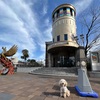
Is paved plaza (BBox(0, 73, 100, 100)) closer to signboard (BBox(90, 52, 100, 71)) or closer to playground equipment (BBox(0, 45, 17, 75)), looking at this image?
signboard (BBox(90, 52, 100, 71))

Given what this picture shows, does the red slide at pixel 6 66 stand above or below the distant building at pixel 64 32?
below

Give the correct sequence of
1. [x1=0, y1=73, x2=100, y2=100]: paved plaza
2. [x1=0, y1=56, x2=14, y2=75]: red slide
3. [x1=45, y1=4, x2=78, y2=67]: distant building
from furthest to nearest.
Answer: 1. [x1=45, y1=4, x2=78, y2=67]: distant building
2. [x1=0, y1=56, x2=14, y2=75]: red slide
3. [x1=0, y1=73, x2=100, y2=100]: paved plaza

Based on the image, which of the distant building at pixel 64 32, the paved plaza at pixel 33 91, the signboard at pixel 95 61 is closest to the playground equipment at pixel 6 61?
the distant building at pixel 64 32

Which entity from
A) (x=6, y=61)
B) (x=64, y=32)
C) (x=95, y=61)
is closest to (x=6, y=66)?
(x=6, y=61)

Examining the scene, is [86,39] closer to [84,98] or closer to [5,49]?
[5,49]

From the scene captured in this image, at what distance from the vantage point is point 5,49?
16781 mm

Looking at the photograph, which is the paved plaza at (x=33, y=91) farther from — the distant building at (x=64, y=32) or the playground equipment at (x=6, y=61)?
the distant building at (x=64, y=32)

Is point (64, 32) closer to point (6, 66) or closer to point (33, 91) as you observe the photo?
point (6, 66)

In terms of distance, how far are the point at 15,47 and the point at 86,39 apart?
12009mm

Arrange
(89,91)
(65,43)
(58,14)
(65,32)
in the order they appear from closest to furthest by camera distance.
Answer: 1. (89,91)
2. (65,43)
3. (65,32)
4. (58,14)

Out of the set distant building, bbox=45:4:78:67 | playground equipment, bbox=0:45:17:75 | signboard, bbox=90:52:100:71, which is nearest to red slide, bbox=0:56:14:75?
playground equipment, bbox=0:45:17:75

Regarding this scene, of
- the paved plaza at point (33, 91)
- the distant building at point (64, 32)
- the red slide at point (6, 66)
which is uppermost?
the distant building at point (64, 32)

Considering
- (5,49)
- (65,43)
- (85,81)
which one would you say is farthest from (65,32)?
(85,81)

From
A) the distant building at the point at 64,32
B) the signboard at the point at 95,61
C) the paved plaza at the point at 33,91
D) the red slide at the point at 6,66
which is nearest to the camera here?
the paved plaza at the point at 33,91
